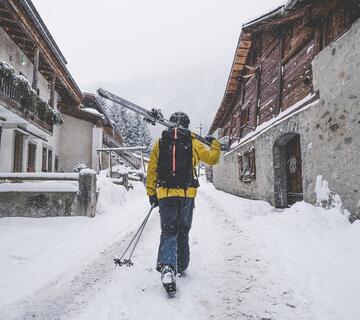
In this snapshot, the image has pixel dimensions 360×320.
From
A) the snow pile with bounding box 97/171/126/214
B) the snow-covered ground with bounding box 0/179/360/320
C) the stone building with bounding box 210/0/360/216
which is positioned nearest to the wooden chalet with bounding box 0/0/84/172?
the snow pile with bounding box 97/171/126/214

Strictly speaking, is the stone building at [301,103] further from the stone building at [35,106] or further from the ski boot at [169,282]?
the stone building at [35,106]

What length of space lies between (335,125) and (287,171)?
371 cm

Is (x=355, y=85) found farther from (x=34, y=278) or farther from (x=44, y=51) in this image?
(x=44, y=51)

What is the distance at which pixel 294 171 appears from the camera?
898cm

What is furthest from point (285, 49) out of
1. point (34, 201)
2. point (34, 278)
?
point (34, 278)

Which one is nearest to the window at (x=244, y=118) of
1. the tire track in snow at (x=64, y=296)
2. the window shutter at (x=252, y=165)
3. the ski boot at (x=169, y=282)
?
the window shutter at (x=252, y=165)

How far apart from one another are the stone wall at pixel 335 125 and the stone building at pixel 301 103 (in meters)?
0.02

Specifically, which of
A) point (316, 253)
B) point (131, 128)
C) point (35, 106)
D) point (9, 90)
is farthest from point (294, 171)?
point (131, 128)

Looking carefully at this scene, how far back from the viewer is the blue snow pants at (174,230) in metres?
3.05

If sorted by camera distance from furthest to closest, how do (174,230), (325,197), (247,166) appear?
(247,166) → (325,197) → (174,230)

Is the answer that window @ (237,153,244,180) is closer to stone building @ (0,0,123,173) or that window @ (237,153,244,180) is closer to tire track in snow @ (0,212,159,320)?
stone building @ (0,0,123,173)

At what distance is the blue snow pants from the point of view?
305cm

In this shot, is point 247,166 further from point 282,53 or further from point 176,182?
point 176,182

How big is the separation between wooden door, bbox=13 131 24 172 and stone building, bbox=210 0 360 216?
9696 mm
